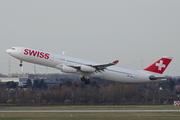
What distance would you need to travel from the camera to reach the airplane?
63.8 meters

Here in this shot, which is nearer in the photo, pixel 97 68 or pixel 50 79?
pixel 97 68

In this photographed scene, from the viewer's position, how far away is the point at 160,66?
232 ft

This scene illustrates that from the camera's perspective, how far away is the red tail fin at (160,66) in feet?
232

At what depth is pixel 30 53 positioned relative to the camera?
6375cm

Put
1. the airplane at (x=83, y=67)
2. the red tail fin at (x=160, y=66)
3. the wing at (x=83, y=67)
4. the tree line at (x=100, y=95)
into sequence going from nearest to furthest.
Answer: the airplane at (x=83, y=67) < the wing at (x=83, y=67) < the red tail fin at (x=160, y=66) < the tree line at (x=100, y=95)

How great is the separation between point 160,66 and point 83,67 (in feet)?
45.6

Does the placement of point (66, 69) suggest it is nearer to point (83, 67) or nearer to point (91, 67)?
point (83, 67)

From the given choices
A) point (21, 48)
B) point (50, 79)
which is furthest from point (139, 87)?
point (50, 79)

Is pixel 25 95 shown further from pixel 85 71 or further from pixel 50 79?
pixel 50 79

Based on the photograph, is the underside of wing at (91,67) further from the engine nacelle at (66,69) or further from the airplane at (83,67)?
the engine nacelle at (66,69)

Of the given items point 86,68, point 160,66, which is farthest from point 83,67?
point 160,66

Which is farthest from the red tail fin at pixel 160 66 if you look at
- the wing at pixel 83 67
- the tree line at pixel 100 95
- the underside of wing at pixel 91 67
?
the tree line at pixel 100 95

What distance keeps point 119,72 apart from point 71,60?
7.98m

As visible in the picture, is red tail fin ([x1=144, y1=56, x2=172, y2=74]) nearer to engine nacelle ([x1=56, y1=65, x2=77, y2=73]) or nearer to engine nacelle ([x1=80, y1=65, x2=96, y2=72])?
engine nacelle ([x1=80, y1=65, x2=96, y2=72])
